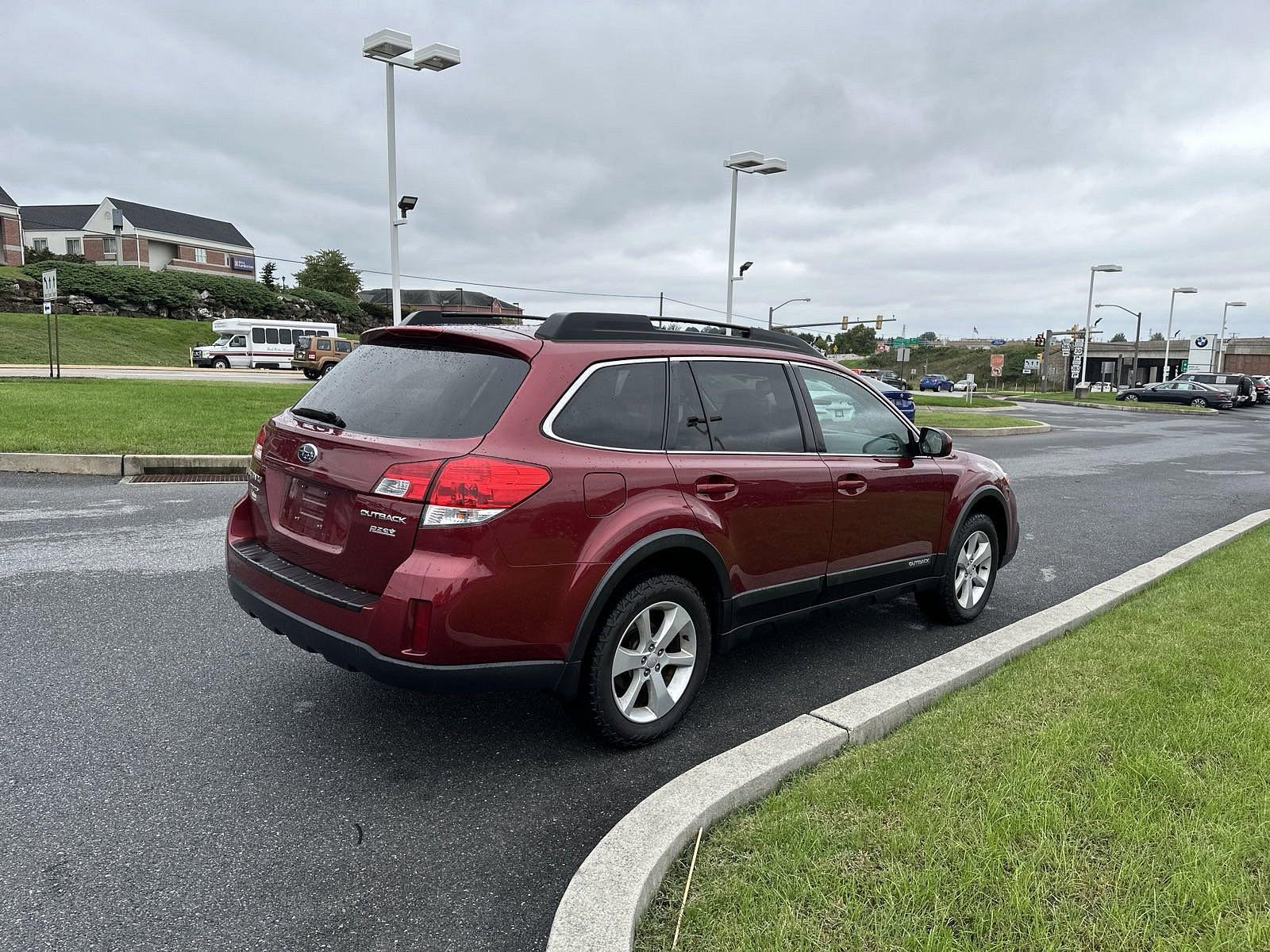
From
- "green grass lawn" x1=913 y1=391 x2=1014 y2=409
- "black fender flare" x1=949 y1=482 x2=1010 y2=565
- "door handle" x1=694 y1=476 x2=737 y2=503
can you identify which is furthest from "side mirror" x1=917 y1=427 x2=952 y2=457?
"green grass lawn" x1=913 y1=391 x2=1014 y2=409

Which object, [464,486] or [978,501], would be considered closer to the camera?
[464,486]

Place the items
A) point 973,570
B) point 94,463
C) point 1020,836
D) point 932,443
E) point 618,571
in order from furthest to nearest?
point 94,463, point 973,570, point 932,443, point 618,571, point 1020,836

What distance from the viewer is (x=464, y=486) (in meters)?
2.99

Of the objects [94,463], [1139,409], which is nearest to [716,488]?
[94,463]

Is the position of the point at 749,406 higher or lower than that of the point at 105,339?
lower

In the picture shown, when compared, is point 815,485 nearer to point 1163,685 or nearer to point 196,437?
point 1163,685

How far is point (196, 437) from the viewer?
11.4 meters

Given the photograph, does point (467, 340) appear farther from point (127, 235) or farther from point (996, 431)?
point (127, 235)

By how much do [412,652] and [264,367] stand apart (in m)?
46.0

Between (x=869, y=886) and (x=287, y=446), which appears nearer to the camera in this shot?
(x=869, y=886)

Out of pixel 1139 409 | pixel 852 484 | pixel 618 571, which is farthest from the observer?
pixel 1139 409

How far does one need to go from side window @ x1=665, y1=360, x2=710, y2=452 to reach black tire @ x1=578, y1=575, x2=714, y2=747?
0.59 metres

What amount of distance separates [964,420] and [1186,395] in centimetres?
3105

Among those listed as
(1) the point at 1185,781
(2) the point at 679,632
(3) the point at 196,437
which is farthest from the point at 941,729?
(3) the point at 196,437
